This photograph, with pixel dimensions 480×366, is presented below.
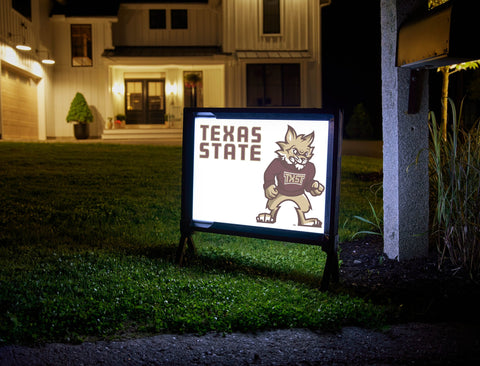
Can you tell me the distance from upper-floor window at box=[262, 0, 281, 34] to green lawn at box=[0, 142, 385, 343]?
19.2m

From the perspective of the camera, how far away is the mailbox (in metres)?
3.55

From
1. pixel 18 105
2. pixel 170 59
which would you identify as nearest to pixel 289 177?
pixel 18 105

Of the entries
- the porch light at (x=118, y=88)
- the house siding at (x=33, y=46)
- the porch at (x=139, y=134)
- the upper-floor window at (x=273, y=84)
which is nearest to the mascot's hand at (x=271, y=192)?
the house siding at (x=33, y=46)

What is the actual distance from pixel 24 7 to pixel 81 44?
11.9 feet

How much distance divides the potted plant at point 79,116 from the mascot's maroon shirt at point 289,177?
20.3m

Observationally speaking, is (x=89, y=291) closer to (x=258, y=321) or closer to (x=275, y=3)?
(x=258, y=321)

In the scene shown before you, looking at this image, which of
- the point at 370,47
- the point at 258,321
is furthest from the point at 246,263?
the point at 370,47

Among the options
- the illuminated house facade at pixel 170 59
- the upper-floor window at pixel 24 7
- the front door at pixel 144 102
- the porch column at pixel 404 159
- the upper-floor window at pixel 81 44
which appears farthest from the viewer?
the front door at pixel 144 102

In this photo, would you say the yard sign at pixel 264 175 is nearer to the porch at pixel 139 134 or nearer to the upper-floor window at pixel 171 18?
the porch at pixel 139 134

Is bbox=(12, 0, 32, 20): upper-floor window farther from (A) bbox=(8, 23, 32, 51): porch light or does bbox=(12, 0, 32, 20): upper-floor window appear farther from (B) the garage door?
(B) the garage door

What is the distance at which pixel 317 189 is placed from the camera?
3.94 m

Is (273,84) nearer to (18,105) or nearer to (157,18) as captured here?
(157,18)

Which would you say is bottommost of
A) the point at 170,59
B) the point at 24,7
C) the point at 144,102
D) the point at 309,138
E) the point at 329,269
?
the point at 329,269

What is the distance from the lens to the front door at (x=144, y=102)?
26703 mm
